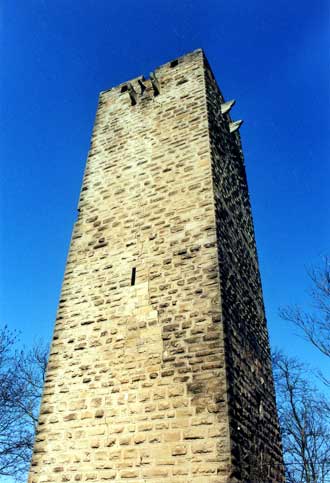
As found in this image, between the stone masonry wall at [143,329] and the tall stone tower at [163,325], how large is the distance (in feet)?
0.06

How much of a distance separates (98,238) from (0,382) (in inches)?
461

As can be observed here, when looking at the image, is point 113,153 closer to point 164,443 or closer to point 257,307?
point 257,307

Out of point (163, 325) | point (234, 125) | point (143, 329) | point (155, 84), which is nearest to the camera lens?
point (163, 325)

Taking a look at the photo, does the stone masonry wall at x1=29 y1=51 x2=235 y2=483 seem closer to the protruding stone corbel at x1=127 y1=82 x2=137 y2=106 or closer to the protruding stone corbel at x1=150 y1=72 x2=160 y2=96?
the protruding stone corbel at x1=150 y1=72 x2=160 y2=96

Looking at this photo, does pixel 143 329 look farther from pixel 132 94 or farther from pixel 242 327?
pixel 132 94

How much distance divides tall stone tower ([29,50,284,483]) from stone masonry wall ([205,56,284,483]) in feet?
0.11

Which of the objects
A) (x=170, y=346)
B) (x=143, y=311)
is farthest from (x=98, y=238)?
(x=170, y=346)

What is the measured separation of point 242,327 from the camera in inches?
236

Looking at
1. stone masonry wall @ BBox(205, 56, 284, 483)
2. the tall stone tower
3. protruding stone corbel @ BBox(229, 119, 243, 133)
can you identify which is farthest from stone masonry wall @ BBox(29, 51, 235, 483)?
protruding stone corbel @ BBox(229, 119, 243, 133)

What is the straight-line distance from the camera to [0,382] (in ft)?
51.3

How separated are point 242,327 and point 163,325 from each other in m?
1.38

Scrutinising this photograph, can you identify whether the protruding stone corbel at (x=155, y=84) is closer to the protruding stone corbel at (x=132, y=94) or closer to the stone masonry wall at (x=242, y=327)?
the protruding stone corbel at (x=132, y=94)

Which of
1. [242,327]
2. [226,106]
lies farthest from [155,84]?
[242,327]

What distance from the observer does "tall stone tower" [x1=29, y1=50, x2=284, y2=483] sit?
4.56 metres
